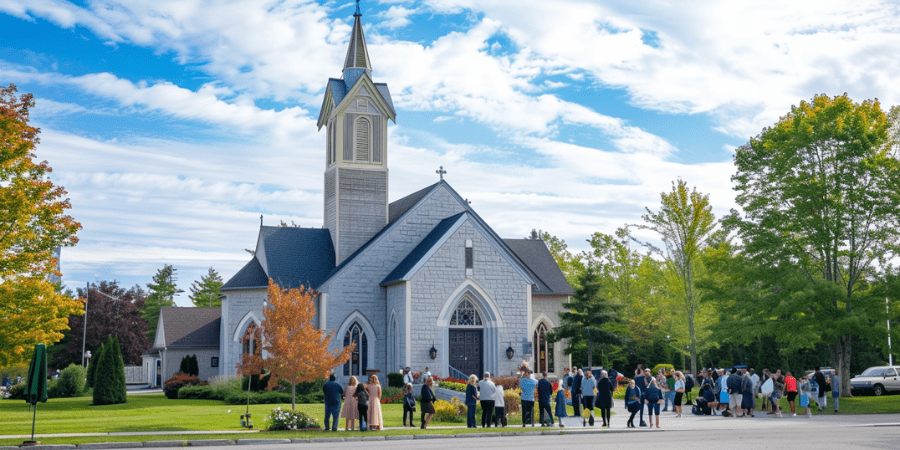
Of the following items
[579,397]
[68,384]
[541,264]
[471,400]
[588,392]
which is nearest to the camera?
[471,400]

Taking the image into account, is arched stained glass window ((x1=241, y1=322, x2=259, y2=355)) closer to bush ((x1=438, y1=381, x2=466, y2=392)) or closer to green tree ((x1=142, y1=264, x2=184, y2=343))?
bush ((x1=438, y1=381, x2=466, y2=392))

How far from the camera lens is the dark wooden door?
118 ft

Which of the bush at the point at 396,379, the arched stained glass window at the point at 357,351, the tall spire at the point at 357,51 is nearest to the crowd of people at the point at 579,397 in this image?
the bush at the point at 396,379

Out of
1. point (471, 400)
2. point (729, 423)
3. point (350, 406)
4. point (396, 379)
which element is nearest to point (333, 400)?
point (350, 406)

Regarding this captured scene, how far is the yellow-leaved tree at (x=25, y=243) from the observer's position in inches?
950

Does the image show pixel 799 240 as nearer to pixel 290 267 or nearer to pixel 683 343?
pixel 683 343

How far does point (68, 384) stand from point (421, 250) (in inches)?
814

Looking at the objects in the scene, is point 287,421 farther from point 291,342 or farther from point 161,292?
point 161,292

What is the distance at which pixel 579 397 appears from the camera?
1032 inches

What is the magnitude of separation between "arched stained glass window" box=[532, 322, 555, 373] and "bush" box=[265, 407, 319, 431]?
73.4 ft

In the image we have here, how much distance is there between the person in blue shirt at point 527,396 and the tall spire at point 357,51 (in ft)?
81.1

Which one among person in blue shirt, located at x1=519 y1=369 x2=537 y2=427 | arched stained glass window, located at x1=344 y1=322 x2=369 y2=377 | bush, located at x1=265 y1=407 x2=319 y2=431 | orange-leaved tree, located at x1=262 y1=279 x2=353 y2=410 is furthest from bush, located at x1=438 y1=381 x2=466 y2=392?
bush, located at x1=265 y1=407 x2=319 y2=431

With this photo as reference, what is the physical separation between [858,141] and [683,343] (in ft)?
70.5

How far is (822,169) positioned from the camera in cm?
3209
